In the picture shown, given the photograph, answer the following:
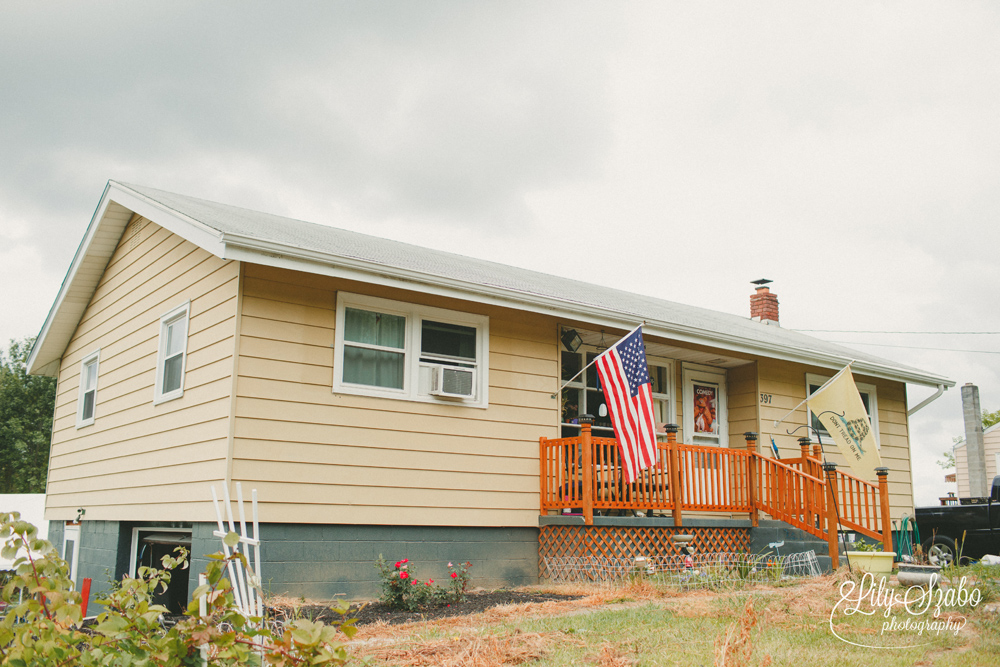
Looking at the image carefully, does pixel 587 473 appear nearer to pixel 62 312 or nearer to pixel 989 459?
pixel 62 312

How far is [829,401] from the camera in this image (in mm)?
11430

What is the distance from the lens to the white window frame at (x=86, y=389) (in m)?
12.6

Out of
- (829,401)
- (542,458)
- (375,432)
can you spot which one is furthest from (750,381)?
(375,432)

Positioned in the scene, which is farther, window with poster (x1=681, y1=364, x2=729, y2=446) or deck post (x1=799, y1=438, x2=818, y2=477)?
window with poster (x1=681, y1=364, x2=729, y2=446)

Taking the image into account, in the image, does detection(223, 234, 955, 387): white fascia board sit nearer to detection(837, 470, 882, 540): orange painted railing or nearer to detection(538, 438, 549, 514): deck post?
detection(538, 438, 549, 514): deck post

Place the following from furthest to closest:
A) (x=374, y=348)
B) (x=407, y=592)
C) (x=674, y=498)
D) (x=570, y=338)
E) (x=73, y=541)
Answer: (x=73, y=541), (x=570, y=338), (x=674, y=498), (x=374, y=348), (x=407, y=592)

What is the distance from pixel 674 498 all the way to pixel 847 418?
3012 millimetres

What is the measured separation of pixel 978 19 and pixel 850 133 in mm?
4104

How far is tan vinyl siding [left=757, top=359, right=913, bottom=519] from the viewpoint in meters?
13.2

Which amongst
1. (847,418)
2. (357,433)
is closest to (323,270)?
(357,433)

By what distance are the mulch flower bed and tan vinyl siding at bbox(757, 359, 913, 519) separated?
5936 mm

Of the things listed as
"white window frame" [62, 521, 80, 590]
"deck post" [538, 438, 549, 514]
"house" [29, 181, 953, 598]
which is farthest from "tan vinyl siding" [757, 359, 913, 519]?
"white window frame" [62, 521, 80, 590]

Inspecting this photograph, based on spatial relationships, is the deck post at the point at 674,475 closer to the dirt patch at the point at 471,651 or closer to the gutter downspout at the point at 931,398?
A: the dirt patch at the point at 471,651

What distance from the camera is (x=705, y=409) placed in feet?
43.3
